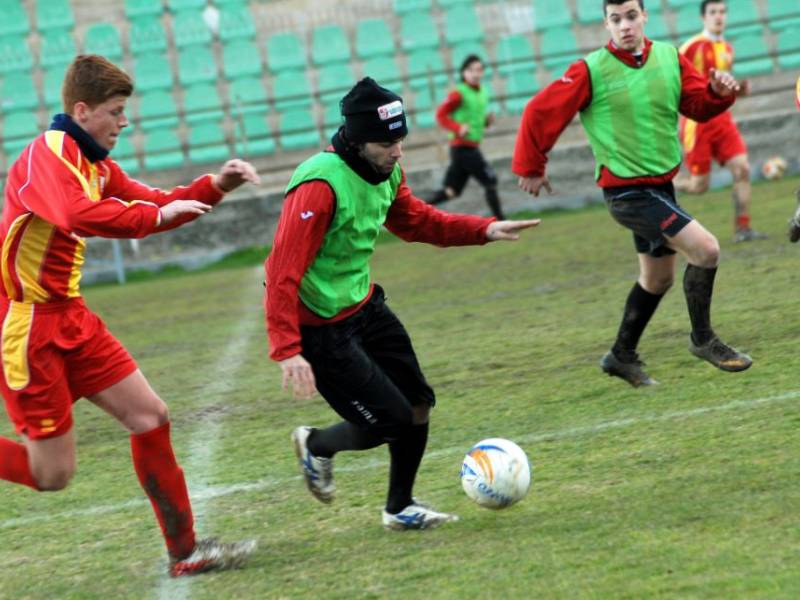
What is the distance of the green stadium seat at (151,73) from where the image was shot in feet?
68.3

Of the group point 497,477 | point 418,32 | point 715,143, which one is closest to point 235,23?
point 418,32

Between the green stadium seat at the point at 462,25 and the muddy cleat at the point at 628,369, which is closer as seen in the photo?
the muddy cleat at the point at 628,369

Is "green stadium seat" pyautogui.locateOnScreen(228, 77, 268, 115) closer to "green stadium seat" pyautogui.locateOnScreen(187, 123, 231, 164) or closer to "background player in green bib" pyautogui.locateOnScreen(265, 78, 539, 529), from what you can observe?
"green stadium seat" pyautogui.locateOnScreen(187, 123, 231, 164)

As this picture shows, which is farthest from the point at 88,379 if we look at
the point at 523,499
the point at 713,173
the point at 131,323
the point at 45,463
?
the point at 713,173

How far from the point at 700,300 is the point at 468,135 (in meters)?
10.4

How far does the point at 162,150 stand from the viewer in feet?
66.2

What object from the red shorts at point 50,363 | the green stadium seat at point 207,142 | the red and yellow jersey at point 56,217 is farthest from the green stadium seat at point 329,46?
the red shorts at point 50,363

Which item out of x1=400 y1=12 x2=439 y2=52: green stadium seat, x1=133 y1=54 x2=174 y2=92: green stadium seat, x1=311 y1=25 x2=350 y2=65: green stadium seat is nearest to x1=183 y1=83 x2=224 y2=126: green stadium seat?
x1=133 y1=54 x2=174 y2=92: green stadium seat

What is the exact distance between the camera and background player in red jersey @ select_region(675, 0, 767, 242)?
11.8 meters

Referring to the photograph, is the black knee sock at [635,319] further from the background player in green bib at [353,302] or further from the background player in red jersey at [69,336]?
the background player in red jersey at [69,336]

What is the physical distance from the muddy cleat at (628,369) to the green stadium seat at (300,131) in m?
13.7

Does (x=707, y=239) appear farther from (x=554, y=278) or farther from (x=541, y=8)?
(x=541, y=8)

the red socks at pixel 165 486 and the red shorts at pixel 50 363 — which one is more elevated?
the red shorts at pixel 50 363

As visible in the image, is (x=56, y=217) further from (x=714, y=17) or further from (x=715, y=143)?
A: (x=714, y=17)
